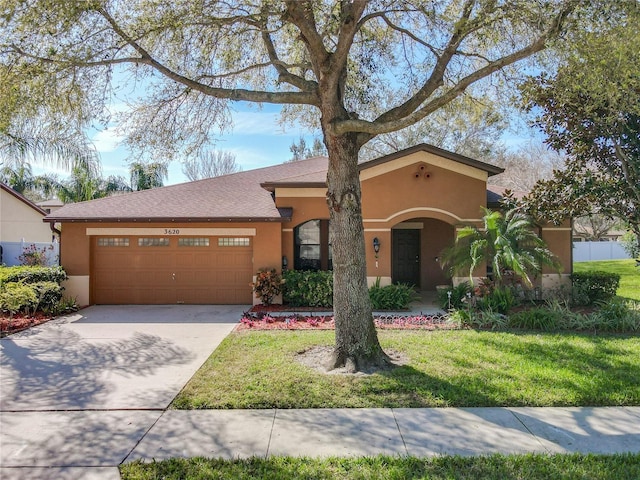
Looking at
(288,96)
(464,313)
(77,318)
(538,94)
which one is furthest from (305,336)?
(538,94)

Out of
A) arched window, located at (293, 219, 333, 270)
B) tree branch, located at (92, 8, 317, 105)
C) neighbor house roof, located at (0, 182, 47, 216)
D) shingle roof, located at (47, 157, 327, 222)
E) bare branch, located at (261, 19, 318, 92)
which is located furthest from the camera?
neighbor house roof, located at (0, 182, 47, 216)

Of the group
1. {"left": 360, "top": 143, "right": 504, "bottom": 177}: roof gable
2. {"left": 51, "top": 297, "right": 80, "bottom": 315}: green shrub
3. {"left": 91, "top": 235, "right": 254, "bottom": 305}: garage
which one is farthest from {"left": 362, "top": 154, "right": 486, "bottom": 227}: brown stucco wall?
{"left": 51, "top": 297, "right": 80, "bottom": 315}: green shrub

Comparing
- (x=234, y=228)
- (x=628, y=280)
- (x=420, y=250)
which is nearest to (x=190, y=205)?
(x=234, y=228)

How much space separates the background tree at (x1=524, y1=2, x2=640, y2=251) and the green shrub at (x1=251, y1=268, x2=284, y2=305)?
7415 mm

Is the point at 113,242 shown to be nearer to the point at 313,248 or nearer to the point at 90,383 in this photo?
the point at 313,248

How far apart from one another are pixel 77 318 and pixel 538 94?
502 inches

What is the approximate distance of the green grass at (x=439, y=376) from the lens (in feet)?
18.9

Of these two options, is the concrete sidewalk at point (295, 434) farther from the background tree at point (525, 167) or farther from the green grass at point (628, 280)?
the background tree at point (525, 167)

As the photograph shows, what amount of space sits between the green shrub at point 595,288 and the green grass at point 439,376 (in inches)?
171

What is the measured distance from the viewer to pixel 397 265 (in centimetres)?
1630

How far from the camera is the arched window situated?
1484 centimetres

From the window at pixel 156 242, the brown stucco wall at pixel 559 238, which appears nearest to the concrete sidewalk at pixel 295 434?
the window at pixel 156 242

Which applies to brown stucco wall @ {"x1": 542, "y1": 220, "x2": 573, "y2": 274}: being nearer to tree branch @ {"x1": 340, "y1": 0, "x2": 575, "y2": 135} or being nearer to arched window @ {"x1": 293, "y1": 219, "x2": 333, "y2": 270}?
arched window @ {"x1": 293, "y1": 219, "x2": 333, "y2": 270}

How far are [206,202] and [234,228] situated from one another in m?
1.62
